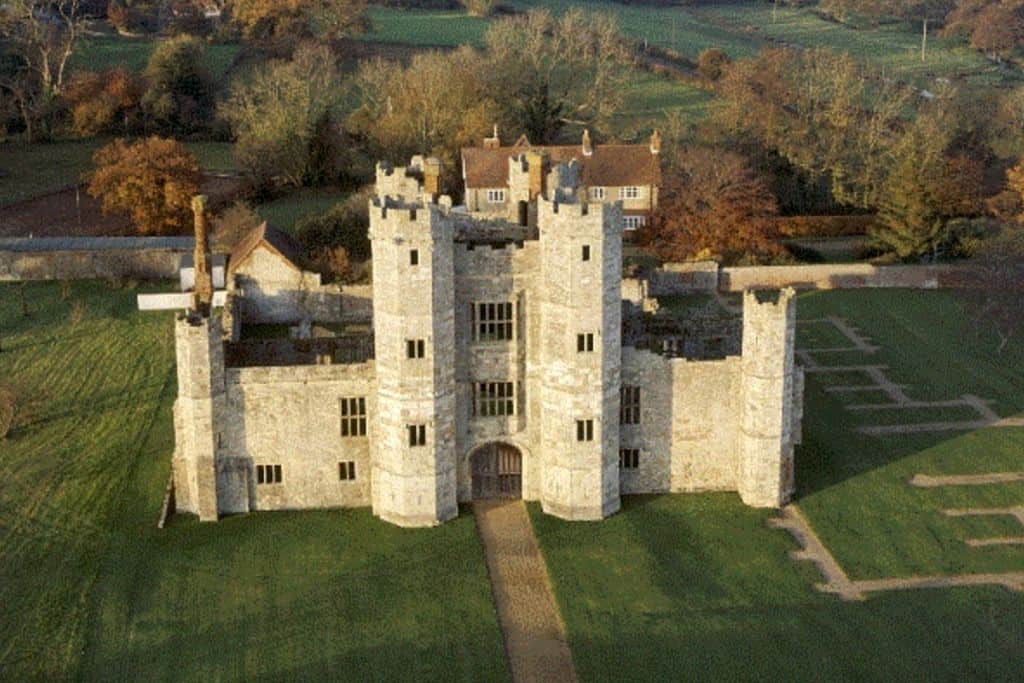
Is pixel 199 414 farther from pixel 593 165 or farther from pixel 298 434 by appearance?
pixel 593 165

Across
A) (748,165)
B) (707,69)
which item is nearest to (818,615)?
(748,165)

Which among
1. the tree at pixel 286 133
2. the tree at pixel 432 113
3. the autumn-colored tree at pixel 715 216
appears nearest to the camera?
the autumn-colored tree at pixel 715 216

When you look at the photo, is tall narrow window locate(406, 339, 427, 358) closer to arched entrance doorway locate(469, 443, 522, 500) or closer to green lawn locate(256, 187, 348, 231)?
arched entrance doorway locate(469, 443, 522, 500)

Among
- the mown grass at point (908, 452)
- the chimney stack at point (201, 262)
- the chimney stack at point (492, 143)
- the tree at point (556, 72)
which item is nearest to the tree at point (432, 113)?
the tree at point (556, 72)

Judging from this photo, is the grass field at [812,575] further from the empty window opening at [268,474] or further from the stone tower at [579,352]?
the empty window opening at [268,474]

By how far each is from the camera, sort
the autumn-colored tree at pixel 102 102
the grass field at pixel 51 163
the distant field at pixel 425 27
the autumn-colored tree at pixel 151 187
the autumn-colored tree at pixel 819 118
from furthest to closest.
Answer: the distant field at pixel 425 27, the autumn-colored tree at pixel 102 102, the grass field at pixel 51 163, the autumn-colored tree at pixel 819 118, the autumn-colored tree at pixel 151 187

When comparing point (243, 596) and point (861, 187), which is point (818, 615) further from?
point (861, 187)

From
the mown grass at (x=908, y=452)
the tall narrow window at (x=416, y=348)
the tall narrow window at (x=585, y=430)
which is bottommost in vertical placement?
the mown grass at (x=908, y=452)

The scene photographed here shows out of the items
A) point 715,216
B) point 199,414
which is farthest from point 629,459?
point 715,216
